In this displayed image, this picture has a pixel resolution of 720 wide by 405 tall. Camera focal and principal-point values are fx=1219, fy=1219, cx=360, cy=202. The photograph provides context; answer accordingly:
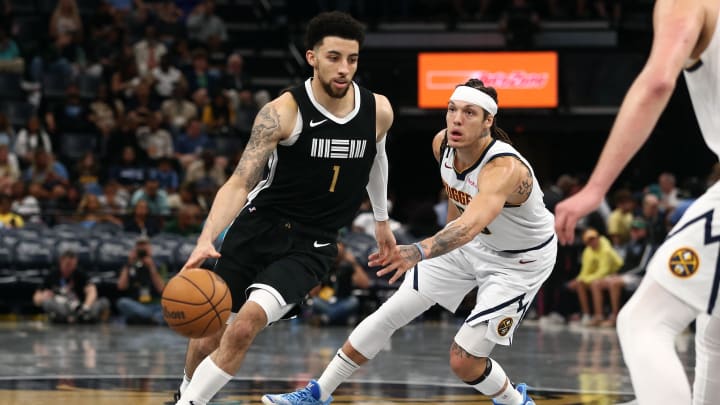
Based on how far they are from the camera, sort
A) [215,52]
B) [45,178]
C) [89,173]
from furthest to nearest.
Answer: [215,52] < [89,173] < [45,178]

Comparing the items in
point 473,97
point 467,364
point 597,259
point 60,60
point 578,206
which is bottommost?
point 597,259

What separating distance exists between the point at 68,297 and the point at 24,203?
1983 mm

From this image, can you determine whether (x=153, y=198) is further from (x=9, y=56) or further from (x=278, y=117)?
(x=278, y=117)

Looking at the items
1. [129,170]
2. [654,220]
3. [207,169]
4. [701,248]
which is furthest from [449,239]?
[129,170]

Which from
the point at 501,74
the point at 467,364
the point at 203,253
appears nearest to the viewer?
the point at 203,253

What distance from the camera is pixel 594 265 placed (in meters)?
15.2

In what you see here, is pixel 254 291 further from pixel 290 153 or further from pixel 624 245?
pixel 624 245

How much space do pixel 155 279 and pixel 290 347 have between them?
337cm

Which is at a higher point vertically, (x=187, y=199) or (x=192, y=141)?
(x=192, y=141)

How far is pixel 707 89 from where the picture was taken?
12.7 ft

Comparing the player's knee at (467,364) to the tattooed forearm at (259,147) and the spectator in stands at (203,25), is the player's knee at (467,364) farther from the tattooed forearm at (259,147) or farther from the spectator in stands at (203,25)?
the spectator in stands at (203,25)

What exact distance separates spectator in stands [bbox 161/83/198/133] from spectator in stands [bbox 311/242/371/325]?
5.07 metres

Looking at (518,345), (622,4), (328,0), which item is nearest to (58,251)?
(518,345)

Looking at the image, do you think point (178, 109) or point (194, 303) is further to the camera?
point (178, 109)
